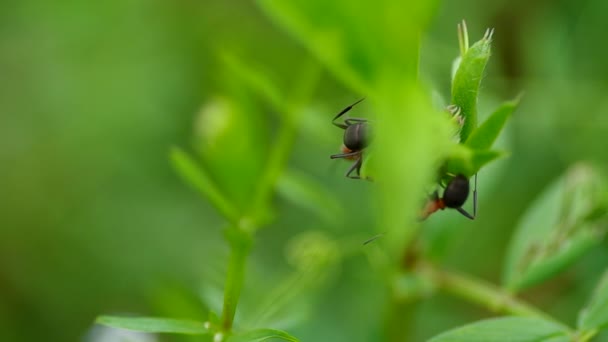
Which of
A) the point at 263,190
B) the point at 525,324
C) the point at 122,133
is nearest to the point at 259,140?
the point at 263,190

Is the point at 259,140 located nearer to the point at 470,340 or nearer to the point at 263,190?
the point at 263,190

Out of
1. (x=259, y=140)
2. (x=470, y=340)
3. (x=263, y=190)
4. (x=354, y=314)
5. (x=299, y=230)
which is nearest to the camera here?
(x=470, y=340)

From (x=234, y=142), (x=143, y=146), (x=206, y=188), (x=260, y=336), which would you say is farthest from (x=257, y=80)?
(x=143, y=146)

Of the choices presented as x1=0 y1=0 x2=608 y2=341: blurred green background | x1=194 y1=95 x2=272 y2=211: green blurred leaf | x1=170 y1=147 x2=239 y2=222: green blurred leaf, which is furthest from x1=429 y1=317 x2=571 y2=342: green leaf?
x1=0 y1=0 x2=608 y2=341: blurred green background

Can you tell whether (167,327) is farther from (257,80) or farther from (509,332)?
(257,80)

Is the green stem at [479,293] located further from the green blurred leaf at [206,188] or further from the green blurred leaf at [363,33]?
the green blurred leaf at [363,33]

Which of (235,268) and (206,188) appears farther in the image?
(206,188)
